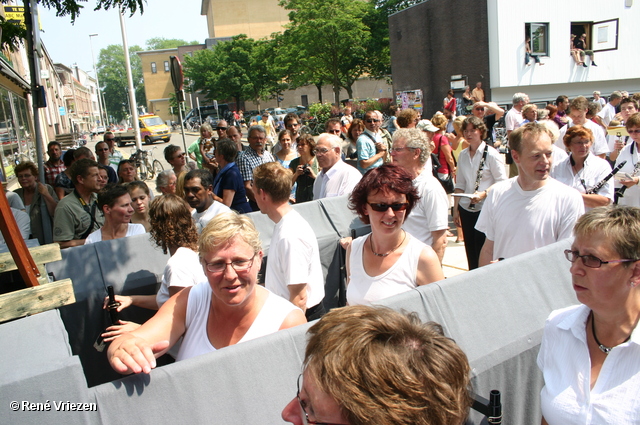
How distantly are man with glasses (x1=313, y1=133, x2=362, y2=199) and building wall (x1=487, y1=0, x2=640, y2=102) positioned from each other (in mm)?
24278

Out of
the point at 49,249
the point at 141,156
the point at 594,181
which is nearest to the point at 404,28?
the point at 141,156

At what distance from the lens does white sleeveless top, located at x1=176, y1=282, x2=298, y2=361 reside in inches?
92.4

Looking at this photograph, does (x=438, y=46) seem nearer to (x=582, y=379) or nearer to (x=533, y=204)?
(x=533, y=204)

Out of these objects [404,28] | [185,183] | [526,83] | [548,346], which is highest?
[404,28]

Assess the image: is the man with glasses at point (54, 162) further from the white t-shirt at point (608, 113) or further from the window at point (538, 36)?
the window at point (538, 36)

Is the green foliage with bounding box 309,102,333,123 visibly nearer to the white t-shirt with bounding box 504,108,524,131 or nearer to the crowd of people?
the white t-shirt with bounding box 504,108,524,131

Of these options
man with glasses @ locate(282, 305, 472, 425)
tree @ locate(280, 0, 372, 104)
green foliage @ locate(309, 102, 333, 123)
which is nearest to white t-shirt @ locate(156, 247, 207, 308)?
man with glasses @ locate(282, 305, 472, 425)

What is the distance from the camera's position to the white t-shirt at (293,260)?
123 inches

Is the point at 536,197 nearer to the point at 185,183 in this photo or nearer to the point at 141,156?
the point at 185,183

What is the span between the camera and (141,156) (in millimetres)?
16750

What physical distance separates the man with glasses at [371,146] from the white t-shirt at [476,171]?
167 centimetres

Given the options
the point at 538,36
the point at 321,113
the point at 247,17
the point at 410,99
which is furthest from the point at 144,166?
the point at 247,17

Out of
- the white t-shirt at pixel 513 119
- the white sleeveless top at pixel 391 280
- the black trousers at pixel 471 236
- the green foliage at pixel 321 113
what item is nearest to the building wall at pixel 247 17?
the green foliage at pixel 321 113

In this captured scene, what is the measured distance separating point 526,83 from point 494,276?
1106 inches
